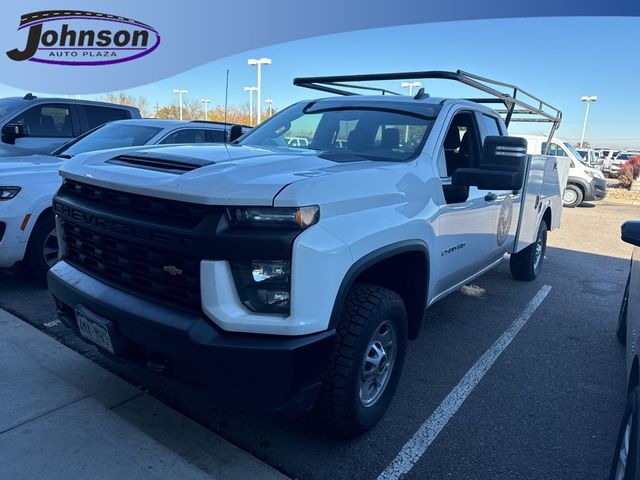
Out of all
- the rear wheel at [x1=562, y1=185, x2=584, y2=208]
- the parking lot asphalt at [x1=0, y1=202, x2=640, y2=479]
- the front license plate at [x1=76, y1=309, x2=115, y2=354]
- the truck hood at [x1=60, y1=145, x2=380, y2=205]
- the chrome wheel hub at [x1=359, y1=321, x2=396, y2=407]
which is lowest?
the rear wheel at [x1=562, y1=185, x2=584, y2=208]

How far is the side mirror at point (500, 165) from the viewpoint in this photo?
2990 millimetres

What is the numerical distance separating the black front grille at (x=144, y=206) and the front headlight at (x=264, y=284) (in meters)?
0.30

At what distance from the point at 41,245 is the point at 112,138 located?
205 centimetres

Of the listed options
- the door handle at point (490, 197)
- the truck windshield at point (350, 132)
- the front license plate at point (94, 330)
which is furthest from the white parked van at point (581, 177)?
the front license plate at point (94, 330)

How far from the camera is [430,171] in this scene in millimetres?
3178

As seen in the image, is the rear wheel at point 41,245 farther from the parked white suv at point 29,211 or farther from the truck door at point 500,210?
the truck door at point 500,210

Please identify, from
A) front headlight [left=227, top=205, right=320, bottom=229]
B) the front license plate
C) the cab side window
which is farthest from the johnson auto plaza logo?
front headlight [left=227, top=205, right=320, bottom=229]

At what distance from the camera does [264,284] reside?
205 centimetres

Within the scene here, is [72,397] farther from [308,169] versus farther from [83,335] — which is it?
[308,169]

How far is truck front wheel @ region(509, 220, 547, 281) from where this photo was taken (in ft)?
19.9

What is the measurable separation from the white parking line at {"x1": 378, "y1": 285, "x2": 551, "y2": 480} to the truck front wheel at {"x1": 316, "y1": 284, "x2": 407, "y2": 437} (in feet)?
0.80

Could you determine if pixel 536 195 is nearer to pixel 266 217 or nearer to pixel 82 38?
pixel 266 217

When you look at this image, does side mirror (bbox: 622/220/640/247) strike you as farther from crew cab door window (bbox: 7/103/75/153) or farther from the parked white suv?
crew cab door window (bbox: 7/103/75/153)

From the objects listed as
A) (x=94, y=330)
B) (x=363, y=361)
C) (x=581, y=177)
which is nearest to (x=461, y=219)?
(x=363, y=361)
